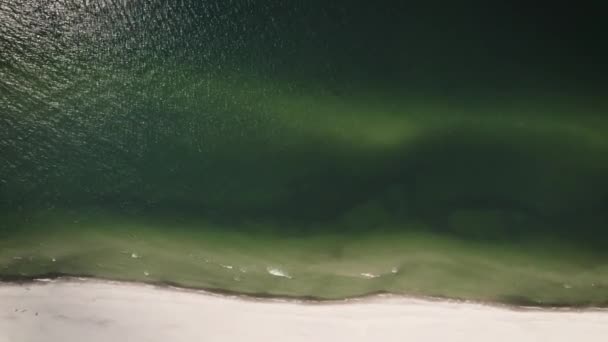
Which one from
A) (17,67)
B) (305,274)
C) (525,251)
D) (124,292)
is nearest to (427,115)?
(525,251)

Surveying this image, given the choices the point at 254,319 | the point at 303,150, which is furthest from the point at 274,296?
the point at 303,150

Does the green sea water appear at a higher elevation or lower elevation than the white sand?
higher

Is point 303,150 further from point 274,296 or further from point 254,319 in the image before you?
point 254,319

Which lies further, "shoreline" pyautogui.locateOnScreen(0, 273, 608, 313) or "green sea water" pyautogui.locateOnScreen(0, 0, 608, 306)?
"green sea water" pyautogui.locateOnScreen(0, 0, 608, 306)

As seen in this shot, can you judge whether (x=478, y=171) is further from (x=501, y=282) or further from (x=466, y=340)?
(x=466, y=340)

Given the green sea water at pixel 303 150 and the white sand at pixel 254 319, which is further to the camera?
the green sea water at pixel 303 150

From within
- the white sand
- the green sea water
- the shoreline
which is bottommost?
the white sand
